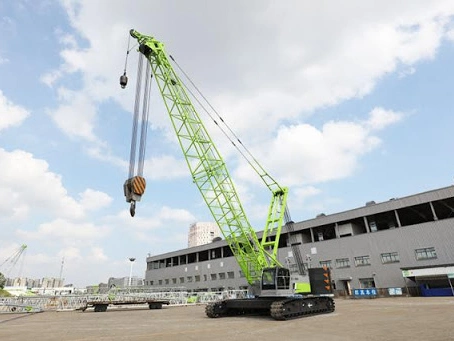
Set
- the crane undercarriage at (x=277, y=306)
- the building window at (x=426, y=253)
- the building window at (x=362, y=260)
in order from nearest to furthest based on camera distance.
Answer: the crane undercarriage at (x=277, y=306), the building window at (x=426, y=253), the building window at (x=362, y=260)

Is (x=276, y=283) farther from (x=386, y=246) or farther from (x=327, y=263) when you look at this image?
(x=327, y=263)

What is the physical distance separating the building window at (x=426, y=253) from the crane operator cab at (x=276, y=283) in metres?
24.9

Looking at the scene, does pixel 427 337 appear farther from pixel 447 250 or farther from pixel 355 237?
pixel 355 237

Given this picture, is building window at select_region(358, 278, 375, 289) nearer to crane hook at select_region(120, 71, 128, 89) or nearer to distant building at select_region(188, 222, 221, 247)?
crane hook at select_region(120, 71, 128, 89)

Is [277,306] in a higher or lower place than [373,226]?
lower

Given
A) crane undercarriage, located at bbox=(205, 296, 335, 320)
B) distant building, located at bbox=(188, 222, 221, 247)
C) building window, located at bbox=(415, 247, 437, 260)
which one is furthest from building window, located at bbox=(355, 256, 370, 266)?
distant building, located at bbox=(188, 222, 221, 247)

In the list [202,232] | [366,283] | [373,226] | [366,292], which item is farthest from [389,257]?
[202,232]

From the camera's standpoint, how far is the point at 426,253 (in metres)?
34.1

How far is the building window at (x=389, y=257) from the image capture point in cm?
3623

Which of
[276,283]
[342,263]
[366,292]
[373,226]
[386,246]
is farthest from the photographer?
[373,226]

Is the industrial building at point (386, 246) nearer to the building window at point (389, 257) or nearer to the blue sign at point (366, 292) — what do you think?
the building window at point (389, 257)

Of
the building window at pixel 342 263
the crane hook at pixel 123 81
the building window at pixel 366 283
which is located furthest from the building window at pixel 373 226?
the crane hook at pixel 123 81

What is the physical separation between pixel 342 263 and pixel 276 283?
28.0m

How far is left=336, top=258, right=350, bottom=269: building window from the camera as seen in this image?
40.8 metres
